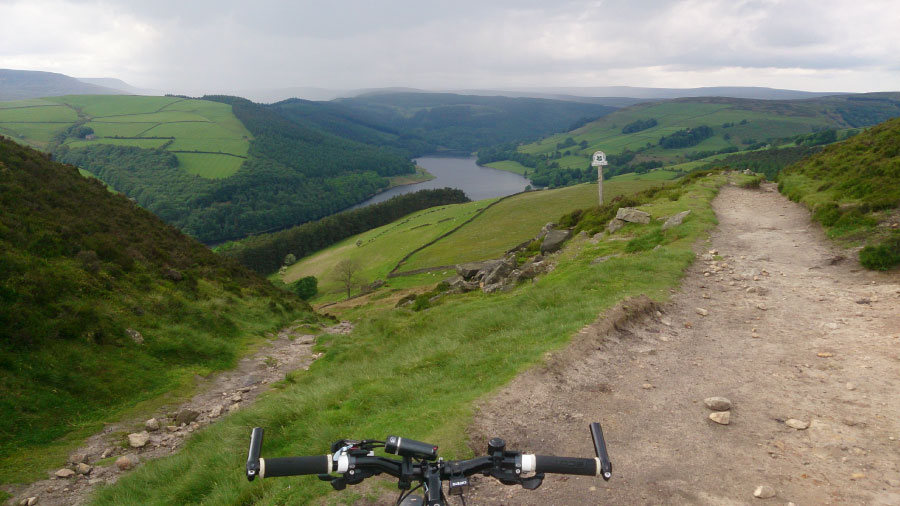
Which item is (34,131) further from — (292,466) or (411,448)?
(411,448)

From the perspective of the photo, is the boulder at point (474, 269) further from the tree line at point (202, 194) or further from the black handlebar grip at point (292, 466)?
the tree line at point (202, 194)

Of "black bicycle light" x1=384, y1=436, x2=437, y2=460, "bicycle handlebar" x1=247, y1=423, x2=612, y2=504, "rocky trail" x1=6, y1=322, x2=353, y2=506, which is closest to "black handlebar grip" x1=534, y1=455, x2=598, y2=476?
"bicycle handlebar" x1=247, y1=423, x2=612, y2=504

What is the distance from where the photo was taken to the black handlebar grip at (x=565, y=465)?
3141mm

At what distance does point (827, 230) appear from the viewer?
18109 mm

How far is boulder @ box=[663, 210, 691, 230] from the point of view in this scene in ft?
70.5

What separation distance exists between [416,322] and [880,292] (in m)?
14.4

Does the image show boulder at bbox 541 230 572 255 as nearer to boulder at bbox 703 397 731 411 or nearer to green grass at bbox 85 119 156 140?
boulder at bbox 703 397 731 411

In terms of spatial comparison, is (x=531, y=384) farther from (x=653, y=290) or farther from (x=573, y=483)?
(x=653, y=290)

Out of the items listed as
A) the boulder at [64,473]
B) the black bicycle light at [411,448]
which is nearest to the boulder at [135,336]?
the boulder at [64,473]

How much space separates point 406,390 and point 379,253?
7322 cm

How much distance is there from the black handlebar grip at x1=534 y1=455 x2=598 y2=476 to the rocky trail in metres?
10.5

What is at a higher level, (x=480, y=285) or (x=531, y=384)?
(x=531, y=384)

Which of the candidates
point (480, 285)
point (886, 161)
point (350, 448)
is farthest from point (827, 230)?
point (350, 448)

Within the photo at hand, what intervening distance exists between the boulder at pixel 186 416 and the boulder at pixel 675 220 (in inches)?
795
